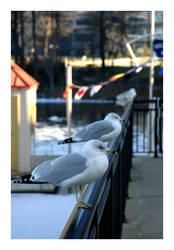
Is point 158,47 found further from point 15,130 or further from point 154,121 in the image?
point 15,130

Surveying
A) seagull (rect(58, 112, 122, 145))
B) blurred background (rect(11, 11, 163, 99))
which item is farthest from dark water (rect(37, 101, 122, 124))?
seagull (rect(58, 112, 122, 145))

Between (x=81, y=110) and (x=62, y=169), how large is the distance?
21.9 metres

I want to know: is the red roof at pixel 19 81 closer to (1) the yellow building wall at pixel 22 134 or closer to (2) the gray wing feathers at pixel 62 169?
(1) the yellow building wall at pixel 22 134

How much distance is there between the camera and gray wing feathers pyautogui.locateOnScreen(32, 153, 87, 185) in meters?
1.62

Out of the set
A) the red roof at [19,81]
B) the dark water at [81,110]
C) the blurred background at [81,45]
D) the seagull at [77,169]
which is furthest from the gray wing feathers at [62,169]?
the blurred background at [81,45]

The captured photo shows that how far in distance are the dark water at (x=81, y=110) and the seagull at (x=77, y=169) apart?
57.6 feet

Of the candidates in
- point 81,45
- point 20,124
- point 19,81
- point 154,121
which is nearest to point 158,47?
point 154,121

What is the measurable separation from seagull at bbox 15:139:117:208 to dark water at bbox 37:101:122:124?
1754 cm

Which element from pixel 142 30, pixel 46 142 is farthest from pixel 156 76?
pixel 46 142

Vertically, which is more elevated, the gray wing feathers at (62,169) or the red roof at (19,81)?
the red roof at (19,81)

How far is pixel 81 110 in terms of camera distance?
77.0 feet

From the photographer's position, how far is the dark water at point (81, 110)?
68.2ft
